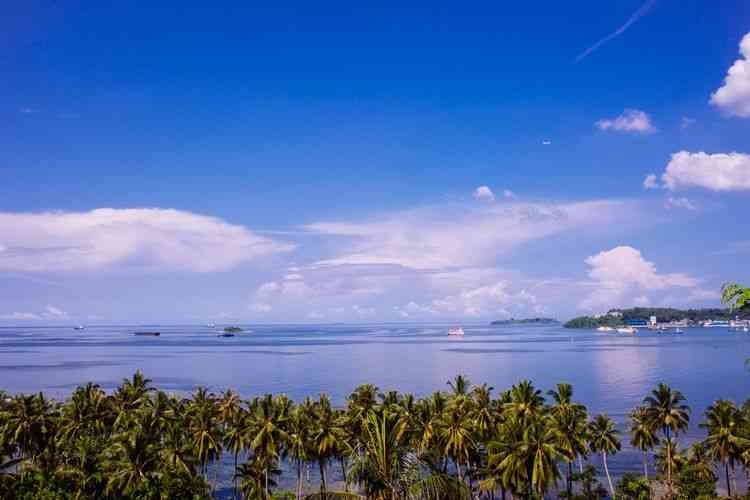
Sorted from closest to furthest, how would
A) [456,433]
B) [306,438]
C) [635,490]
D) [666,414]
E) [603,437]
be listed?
[456,433]
[635,490]
[306,438]
[666,414]
[603,437]

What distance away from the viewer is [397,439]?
2095 centimetres

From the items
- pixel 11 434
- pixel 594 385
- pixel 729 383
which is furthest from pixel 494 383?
pixel 11 434

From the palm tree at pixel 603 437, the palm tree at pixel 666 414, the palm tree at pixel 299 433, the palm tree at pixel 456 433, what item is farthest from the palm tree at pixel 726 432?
the palm tree at pixel 299 433

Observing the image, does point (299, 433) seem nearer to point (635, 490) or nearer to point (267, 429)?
point (267, 429)

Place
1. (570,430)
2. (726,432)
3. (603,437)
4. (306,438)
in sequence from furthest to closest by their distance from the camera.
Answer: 1. (603,437)
2. (306,438)
3. (726,432)
4. (570,430)

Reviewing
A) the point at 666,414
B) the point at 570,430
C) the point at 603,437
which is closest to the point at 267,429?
the point at 570,430

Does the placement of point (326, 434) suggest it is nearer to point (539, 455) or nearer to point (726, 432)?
point (539, 455)

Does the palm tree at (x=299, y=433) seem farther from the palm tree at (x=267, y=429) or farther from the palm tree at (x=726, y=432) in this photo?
the palm tree at (x=726, y=432)

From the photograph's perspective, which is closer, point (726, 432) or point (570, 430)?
point (570, 430)

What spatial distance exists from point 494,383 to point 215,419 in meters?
136

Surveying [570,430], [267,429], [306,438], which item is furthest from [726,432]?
[267,429]

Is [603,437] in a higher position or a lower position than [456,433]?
lower


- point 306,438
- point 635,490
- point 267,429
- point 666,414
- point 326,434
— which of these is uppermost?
point 666,414

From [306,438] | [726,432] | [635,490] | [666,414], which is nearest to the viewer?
[726,432]
